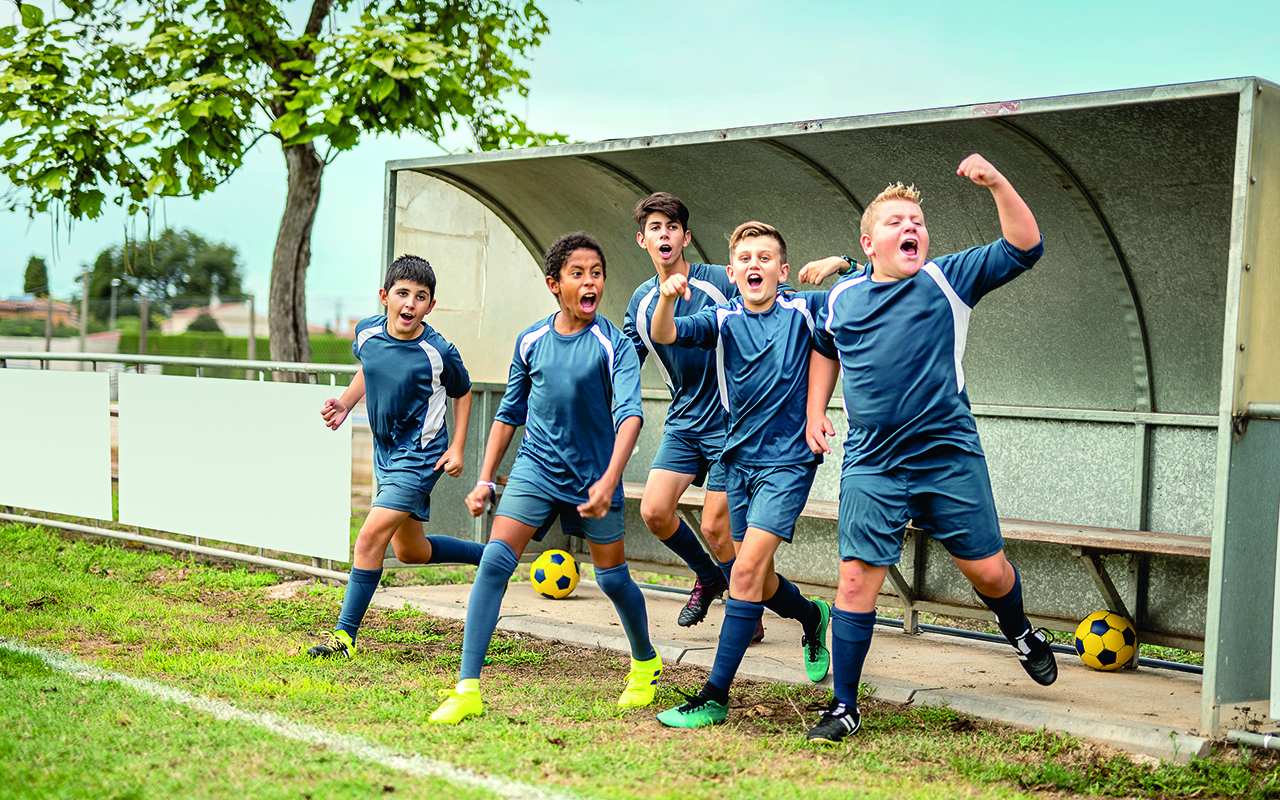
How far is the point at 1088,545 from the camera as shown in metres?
5.34

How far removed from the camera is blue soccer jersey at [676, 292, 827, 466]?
4566 mm

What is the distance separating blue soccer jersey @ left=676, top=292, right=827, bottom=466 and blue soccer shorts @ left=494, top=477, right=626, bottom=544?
1.84 feet

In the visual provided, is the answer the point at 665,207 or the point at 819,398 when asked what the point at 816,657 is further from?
the point at 665,207

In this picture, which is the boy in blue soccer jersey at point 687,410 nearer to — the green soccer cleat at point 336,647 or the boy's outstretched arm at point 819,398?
the boy's outstretched arm at point 819,398

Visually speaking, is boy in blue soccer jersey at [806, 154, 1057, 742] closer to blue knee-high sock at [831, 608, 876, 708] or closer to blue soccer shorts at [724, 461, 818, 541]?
blue knee-high sock at [831, 608, 876, 708]

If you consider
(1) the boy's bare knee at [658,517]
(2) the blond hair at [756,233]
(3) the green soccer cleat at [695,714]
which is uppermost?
(2) the blond hair at [756,233]

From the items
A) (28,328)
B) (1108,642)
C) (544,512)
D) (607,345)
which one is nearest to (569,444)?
(544,512)

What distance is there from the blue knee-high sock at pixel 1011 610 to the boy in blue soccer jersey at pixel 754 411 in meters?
0.86

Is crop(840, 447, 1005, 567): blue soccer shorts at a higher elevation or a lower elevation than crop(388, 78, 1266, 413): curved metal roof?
lower

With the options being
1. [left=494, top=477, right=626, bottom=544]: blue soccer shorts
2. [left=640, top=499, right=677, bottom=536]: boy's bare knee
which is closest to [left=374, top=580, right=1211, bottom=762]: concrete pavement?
[left=640, top=499, right=677, bottom=536]: boy's bare knee

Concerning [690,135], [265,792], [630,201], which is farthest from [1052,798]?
[630,201]

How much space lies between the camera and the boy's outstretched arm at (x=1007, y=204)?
3.90 meters

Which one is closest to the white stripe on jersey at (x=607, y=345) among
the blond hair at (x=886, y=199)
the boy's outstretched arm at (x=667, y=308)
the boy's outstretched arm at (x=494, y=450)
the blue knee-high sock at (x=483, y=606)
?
the boy's outstretched arm at (x=667, y=308)

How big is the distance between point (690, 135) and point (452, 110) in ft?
16.1
